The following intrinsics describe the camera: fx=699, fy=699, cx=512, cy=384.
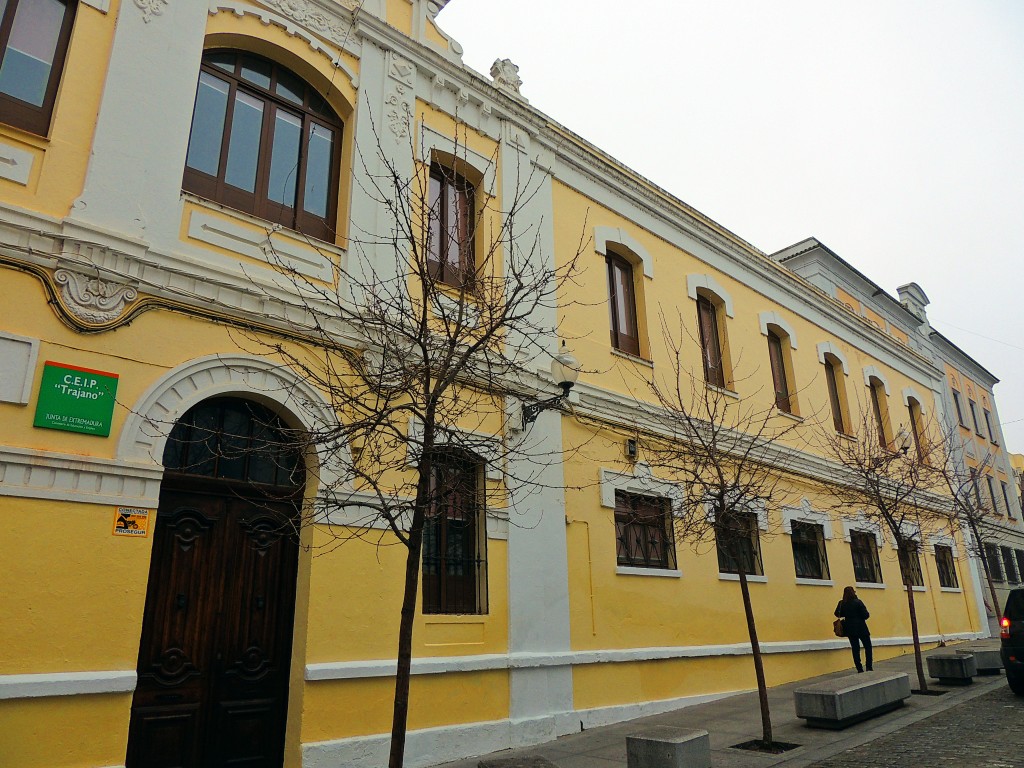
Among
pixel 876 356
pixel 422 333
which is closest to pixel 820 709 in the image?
pixel 422 333

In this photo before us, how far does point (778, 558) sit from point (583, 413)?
576 centimetres

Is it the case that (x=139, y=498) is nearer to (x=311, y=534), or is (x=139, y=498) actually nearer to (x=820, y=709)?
(x=311, y=534)

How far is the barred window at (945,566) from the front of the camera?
20.1 meters

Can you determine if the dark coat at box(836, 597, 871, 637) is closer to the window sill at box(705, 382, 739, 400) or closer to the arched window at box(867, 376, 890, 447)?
the window sill at box(705, 382, 739, 400)

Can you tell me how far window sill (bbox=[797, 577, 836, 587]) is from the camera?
13.9 meters

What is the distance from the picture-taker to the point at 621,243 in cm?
1240

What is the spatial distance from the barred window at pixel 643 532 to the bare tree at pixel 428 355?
1796mm

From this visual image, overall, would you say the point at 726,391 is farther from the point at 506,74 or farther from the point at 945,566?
the point at 945,566

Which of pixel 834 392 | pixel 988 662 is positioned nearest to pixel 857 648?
pixel 988 662

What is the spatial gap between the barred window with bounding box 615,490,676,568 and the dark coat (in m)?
4.29

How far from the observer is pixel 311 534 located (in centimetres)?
734

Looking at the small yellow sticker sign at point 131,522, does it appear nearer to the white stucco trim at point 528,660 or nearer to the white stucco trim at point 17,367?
the white stucco trim at point 17,367

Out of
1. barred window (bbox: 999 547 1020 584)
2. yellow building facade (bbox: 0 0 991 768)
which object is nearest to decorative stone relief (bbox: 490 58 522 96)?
yellow building facade (bbox: 0 0 991 768)

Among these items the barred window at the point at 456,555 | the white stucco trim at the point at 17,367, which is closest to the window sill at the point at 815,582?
the barred window at the point at 456,555
